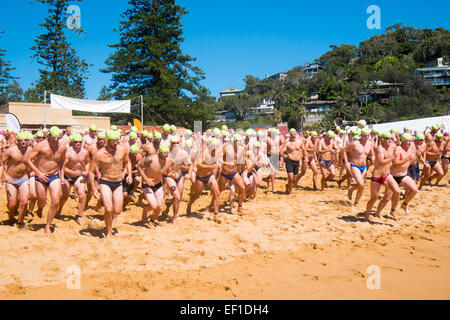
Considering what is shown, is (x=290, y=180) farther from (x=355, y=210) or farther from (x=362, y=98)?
(x=362, y=98)

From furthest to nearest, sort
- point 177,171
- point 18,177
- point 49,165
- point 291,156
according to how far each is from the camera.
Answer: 1. point 291,156
2. point 177,171
3. point 18,177
4. point 49,165

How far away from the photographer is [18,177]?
6230mm

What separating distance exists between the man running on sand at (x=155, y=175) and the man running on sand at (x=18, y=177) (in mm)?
2133

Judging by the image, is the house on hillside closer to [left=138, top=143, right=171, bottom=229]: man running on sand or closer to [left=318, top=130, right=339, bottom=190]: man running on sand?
[left=318, top=130, right=339, bottom=190]: man running on sand

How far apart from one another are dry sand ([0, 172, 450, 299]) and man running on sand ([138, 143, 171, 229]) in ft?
1.69

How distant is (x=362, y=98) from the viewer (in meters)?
65.1

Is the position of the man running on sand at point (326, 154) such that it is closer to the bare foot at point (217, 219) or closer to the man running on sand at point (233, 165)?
the man running on sand at point (233, 165)

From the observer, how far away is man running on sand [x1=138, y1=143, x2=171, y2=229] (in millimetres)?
6488

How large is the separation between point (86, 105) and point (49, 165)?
1094 cm

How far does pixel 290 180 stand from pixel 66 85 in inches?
1148

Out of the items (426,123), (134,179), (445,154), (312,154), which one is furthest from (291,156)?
(426,123)

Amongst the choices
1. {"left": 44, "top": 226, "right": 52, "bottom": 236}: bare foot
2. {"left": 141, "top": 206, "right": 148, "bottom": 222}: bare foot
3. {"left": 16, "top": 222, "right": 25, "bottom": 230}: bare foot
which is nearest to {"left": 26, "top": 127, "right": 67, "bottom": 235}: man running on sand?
{"left": 44, "top": 226, "right": 52, "bottom": 236}: bare foot

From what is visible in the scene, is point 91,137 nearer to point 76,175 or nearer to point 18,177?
point 76,175

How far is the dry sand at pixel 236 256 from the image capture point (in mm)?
3873
